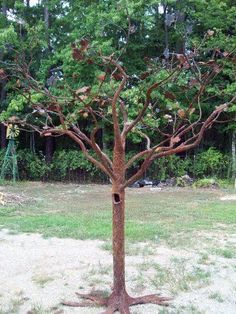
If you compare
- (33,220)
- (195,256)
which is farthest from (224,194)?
(195,256)

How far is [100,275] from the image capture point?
3.48 metres

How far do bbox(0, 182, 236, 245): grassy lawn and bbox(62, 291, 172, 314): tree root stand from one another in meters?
1.64

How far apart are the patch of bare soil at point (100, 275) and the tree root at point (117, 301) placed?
53 mm

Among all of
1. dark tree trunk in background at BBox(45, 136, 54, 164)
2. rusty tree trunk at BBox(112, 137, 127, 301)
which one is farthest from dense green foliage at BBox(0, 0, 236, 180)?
rusty tree trunk at BBox(112, 137, 127, 301)

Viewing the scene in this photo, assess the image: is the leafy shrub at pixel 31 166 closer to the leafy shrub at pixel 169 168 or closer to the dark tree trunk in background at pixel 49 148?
the dark tree trunk in background at pixel 49 148

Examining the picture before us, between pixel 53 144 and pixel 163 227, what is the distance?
8.84 meters

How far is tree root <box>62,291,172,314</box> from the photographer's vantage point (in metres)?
2.75

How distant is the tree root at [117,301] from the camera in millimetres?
2754

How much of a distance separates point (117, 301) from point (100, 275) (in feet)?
2.31

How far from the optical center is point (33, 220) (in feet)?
19.1

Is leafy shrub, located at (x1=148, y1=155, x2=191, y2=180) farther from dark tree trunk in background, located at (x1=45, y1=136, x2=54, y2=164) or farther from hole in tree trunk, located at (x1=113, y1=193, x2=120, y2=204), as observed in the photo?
hole in tree trunk, located at (x1=113, y1=193, x2=120, y2=204)

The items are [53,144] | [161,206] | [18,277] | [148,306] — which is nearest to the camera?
[148,306]

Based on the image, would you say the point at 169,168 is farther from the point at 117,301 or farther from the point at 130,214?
the point at 117,301

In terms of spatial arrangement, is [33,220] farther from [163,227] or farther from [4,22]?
[4,22]
